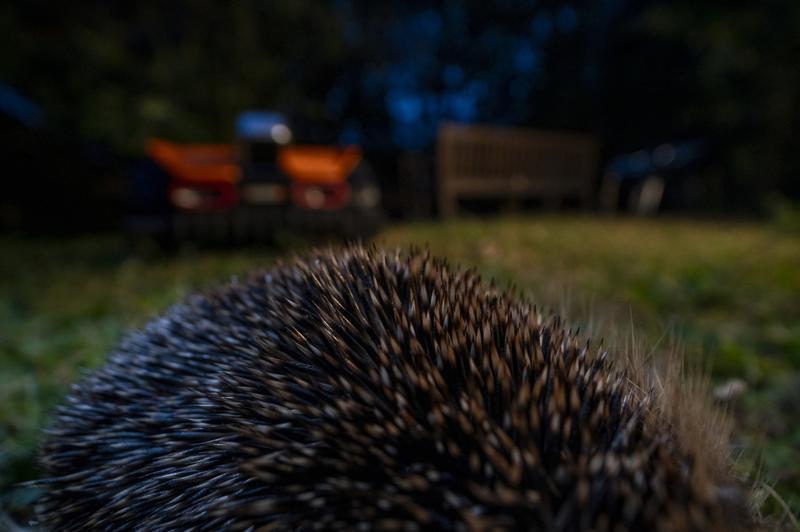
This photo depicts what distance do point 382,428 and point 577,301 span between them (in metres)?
1.62

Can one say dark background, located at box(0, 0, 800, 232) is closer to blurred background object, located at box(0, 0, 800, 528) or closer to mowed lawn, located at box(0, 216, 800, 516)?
blurred background object, located at box(0, 0, 800, 528)

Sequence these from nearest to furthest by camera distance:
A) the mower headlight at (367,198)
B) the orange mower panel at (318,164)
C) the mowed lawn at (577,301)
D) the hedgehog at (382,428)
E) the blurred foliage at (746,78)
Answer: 1. the hedgehog at (382,428)
2. the mowed lawn at (577,301)
3. the orange mower panel at (318,164)
4. the mower headlight at (367,198)
5. the blurred foliage at (746,78)

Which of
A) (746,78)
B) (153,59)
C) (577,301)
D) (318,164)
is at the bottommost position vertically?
(577,301)

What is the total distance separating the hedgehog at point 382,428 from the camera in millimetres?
1078

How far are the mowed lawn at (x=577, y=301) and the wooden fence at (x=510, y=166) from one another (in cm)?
381

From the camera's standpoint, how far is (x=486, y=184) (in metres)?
13.5

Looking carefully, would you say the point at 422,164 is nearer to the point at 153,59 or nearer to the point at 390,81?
the point at 153,59

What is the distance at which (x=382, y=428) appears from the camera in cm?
123

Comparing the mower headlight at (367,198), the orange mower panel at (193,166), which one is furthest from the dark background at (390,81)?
the mower headlight at (367,198)

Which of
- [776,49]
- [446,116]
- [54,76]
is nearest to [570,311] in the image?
[54,76]

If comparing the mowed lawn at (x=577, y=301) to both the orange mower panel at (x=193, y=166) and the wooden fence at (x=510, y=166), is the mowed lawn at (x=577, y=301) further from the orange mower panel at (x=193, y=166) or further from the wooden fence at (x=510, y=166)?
the wooden fence at (x=510, y=166)

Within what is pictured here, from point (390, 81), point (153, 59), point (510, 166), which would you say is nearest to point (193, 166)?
point (153, 59)

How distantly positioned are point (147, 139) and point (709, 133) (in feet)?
47.1

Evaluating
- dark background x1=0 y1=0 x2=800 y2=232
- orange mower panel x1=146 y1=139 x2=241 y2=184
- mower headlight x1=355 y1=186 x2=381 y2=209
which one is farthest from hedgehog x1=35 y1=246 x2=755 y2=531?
dark background x1=0 y1=0 x2=800 y2=232
